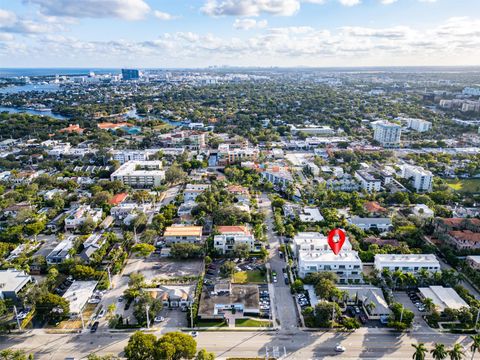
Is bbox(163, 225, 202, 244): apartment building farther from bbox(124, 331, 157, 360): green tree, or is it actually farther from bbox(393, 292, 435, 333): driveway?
bbox(393, 292, 435, 333): driveway

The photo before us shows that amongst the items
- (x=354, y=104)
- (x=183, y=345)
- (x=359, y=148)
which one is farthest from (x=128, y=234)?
(x=354, y=104)

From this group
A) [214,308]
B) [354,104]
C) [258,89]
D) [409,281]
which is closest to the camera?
[214,308]

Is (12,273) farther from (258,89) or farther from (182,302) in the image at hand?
(258,89)

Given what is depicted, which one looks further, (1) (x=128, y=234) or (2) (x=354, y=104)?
(2) (x=354, y=104)

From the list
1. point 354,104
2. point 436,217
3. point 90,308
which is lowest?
point 90,308

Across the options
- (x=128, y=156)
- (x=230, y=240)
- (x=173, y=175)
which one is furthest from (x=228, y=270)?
(x=128, y=156)

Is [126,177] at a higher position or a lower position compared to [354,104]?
lower

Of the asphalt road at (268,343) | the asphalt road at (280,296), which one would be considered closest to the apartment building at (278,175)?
the asphalt road at (280,296)

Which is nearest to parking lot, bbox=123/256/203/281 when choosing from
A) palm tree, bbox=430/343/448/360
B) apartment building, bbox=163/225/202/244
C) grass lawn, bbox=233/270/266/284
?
apartment building, bbox=163/225/202/244
